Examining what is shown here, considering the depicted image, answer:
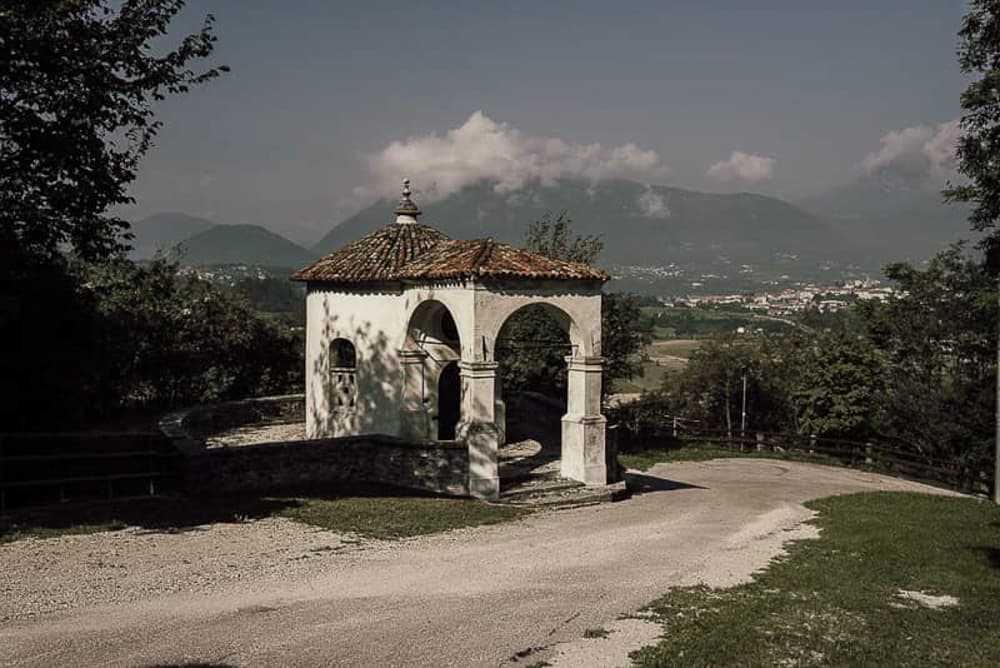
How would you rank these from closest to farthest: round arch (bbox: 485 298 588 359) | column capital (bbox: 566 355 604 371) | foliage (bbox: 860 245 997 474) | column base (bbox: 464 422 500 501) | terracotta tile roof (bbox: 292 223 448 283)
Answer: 1. column base (bbox: 464 422 500 501)
2. round arch (bbox: 485 298 588 359)
3. column capital (bbox: 566 355 604 371)
4. terracotta tile roof (bbox: 292 223 448 283)
5. foliage (bbox: 860 245 997 474)

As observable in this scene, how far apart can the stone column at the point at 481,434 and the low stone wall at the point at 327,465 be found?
21 centimetres

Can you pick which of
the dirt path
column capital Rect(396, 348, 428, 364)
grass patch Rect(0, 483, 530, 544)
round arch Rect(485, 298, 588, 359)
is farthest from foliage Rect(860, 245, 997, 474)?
grass patch Rect(0, 483, 530, 544)

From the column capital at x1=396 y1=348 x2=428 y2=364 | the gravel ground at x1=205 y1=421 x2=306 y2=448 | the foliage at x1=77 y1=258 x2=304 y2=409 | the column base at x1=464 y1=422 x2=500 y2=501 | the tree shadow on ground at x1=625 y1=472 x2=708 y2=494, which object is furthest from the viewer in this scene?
the foliage at x1=77 y1=258 x2=304 y2=409

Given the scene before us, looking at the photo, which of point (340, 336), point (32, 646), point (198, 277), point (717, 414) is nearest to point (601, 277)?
point (340, 336)

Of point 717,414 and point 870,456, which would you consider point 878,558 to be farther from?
point 717,414

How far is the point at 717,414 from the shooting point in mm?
42375

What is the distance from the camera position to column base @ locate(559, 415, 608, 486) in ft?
54.0

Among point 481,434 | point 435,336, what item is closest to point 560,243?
point 435,336

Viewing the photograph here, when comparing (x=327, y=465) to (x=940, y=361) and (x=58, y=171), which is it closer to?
(x=58, y=171)

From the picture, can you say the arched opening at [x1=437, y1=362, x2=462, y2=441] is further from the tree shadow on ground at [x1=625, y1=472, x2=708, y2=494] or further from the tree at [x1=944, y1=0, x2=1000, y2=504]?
the tree at [x1=944, y1=0, x2=1000, y2=504]

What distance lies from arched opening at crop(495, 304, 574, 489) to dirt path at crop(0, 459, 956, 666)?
430 centimetres

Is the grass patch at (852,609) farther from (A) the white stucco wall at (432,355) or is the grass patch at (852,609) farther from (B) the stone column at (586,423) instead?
(A) the white stucco wall at (432,355)

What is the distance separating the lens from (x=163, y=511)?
498 inches

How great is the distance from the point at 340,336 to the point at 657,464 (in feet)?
33.2
